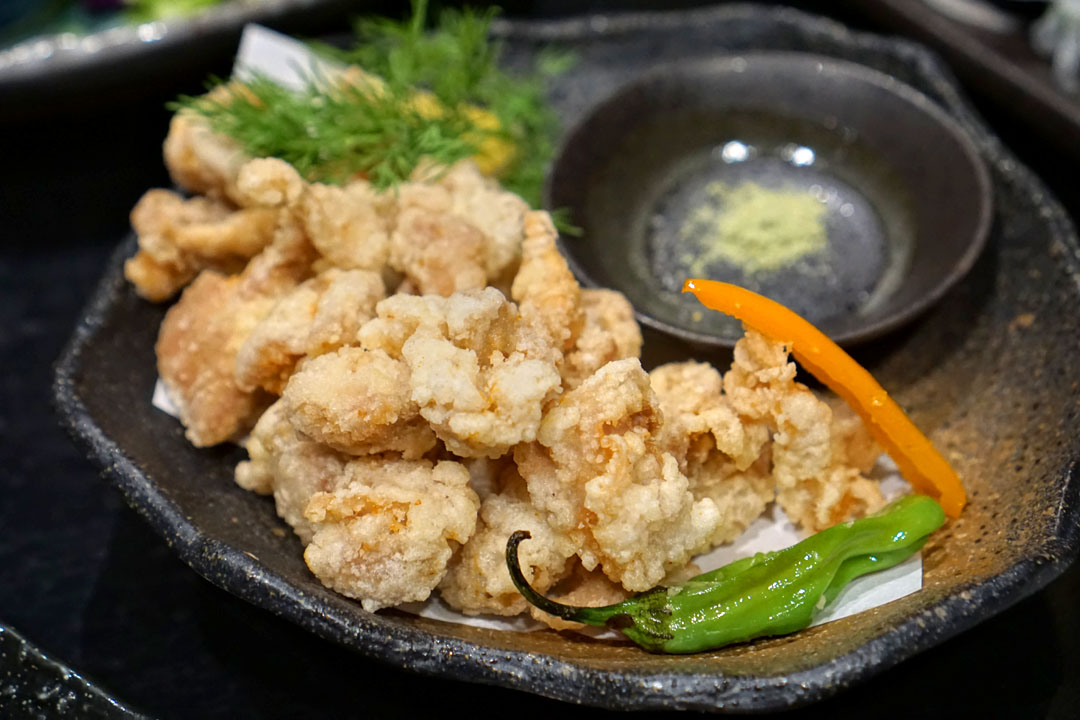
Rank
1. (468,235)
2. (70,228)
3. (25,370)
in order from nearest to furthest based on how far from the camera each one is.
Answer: (468,235), (25,370), (70,228)

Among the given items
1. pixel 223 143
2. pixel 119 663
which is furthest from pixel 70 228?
pixel 119 663

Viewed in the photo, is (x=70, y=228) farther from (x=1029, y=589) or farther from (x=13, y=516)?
(x=1029, y=589)

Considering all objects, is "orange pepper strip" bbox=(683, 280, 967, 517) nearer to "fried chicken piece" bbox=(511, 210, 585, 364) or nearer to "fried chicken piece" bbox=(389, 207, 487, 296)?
"fried chicken piece" bbox=(511, 210, 585, 364)

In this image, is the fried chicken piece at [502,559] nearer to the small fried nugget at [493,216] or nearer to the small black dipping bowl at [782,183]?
the small fried nugget at [493,216]

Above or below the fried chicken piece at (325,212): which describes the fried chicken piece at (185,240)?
below

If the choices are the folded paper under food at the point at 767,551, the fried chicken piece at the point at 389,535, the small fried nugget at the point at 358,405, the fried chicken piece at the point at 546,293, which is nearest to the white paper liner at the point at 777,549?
the folded paper under food at the point at 767,551

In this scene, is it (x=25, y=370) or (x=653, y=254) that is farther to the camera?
(x=25, y=370)
